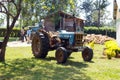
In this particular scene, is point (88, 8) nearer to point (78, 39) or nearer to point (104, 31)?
point (104, 31)

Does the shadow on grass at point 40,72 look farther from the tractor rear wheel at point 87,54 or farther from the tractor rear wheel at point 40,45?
the tractor rear wheel at point 40,45

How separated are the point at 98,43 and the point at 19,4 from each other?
1668 centimetres

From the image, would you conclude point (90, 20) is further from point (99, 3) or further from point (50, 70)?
point (50, 70)

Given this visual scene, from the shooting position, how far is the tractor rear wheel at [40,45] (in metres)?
12.9

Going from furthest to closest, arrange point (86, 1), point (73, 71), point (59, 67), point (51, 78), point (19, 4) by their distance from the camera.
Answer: point (86, 1) → point (19, 4) → point (59, 67) → point (73, 71) → point (51, 78)

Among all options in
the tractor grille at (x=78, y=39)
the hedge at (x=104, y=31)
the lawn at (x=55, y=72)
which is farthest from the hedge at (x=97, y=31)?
the lawn at (x=55, y=72)

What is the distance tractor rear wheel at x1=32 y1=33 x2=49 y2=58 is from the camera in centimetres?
1291

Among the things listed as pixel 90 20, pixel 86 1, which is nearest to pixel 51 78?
pixel 90 20

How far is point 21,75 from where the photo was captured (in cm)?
891

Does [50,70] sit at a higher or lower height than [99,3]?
lower

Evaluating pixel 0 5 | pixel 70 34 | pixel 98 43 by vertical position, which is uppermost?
pixel 0 5

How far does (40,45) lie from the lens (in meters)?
13.0

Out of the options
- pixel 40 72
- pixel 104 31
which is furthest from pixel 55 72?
pixel 104 31

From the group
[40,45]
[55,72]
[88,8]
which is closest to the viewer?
[55,72]
